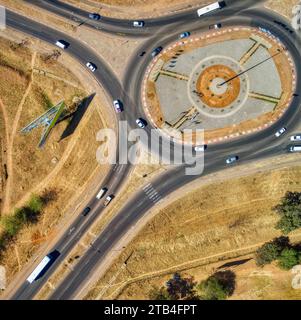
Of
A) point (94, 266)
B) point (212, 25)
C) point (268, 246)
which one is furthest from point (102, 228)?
point (212, 25)

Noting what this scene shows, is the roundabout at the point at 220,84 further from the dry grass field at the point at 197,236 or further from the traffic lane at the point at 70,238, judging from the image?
the traffic lane at the point at 70,238

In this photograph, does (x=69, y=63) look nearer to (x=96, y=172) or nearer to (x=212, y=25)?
(x=96, y=172)

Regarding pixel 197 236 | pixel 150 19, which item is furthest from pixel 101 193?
pixel 150 19

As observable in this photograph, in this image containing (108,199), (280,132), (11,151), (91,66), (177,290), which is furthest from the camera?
(11,151)

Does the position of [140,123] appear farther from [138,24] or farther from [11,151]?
[11,151]

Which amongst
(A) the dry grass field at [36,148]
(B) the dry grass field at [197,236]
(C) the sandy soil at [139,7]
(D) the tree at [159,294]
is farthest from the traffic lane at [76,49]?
(D) the tree at [159,294]
